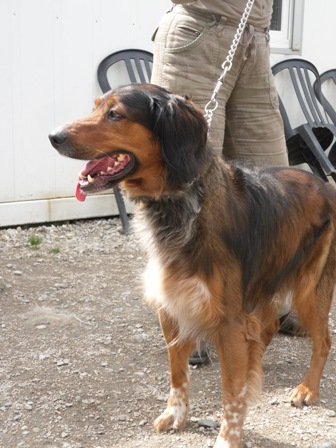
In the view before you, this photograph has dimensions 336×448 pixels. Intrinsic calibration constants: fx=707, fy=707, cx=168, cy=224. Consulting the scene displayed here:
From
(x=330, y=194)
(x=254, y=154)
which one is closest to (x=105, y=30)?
(x=254, y=154)

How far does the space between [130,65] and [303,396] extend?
395 centimetres

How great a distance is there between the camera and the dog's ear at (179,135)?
2.86 meters

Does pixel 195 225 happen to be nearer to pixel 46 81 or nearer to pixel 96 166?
pixel 96 166

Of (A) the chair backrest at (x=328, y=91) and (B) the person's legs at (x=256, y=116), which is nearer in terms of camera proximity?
(B) the person's legs at (x=256, y=116)

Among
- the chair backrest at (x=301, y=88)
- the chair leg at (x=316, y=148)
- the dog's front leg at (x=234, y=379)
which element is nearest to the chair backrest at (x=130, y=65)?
the chair backrest at (x=301, y=88)

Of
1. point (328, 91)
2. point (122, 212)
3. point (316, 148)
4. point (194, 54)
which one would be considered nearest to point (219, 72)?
point (194, 54)

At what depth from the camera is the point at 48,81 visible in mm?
6359

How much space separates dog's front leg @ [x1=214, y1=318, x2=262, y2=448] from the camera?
9.98ft

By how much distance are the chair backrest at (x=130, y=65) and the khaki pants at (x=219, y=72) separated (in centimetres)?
266

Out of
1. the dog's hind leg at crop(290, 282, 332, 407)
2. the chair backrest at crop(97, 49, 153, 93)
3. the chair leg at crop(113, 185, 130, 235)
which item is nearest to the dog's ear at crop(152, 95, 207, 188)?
the dog's hind leg at crop(290, 282, 332, 407)

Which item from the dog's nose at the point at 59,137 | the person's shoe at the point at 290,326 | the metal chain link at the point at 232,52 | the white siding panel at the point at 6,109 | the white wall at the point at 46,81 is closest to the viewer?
the dog's nose at the point at 59,137

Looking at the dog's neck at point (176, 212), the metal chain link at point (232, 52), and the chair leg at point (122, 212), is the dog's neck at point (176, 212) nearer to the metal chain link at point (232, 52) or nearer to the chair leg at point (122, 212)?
the metal chain link at point (232, 52)

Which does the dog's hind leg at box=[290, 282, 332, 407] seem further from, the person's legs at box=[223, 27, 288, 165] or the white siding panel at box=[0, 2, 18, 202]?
the white siding panel at box=[0, 2, 18, 202]

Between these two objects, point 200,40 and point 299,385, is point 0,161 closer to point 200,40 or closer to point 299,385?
point 200,40
